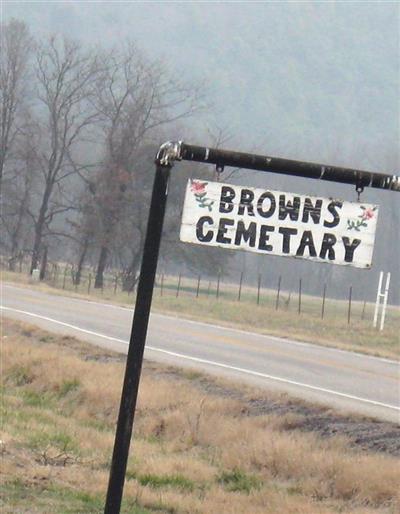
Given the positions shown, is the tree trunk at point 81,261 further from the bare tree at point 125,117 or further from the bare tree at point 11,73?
the bare tree at point 11,73

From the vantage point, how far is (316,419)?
516 inches

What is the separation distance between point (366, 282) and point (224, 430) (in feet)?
184

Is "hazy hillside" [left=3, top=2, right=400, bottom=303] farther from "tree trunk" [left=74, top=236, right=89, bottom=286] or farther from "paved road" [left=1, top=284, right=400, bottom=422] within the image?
"paved road" [left=1, top=284, right=400, bottom=422]

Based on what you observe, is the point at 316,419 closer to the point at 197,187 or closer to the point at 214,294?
the point at 197,187

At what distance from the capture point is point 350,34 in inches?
6235

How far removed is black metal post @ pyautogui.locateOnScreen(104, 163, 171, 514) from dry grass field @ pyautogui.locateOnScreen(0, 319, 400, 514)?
1.26 metres

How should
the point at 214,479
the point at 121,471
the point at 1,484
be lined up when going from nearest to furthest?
the point at 121,471 < the point at 1,484 < the point at 214,479

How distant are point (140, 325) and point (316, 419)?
7.25m

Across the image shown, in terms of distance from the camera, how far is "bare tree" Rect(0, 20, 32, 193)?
56.7 meters

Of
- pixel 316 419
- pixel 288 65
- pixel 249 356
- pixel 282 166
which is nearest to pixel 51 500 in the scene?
pixel 282 166

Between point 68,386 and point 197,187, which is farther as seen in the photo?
point 68,386

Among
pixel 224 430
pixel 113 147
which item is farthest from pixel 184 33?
pixel 224 430

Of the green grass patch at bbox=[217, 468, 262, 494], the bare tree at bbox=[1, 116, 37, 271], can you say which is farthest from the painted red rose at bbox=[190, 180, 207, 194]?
the bare tree at bbox=[1, 116, 37, 271]

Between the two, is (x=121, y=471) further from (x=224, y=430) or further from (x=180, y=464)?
(x=224, y=430)
